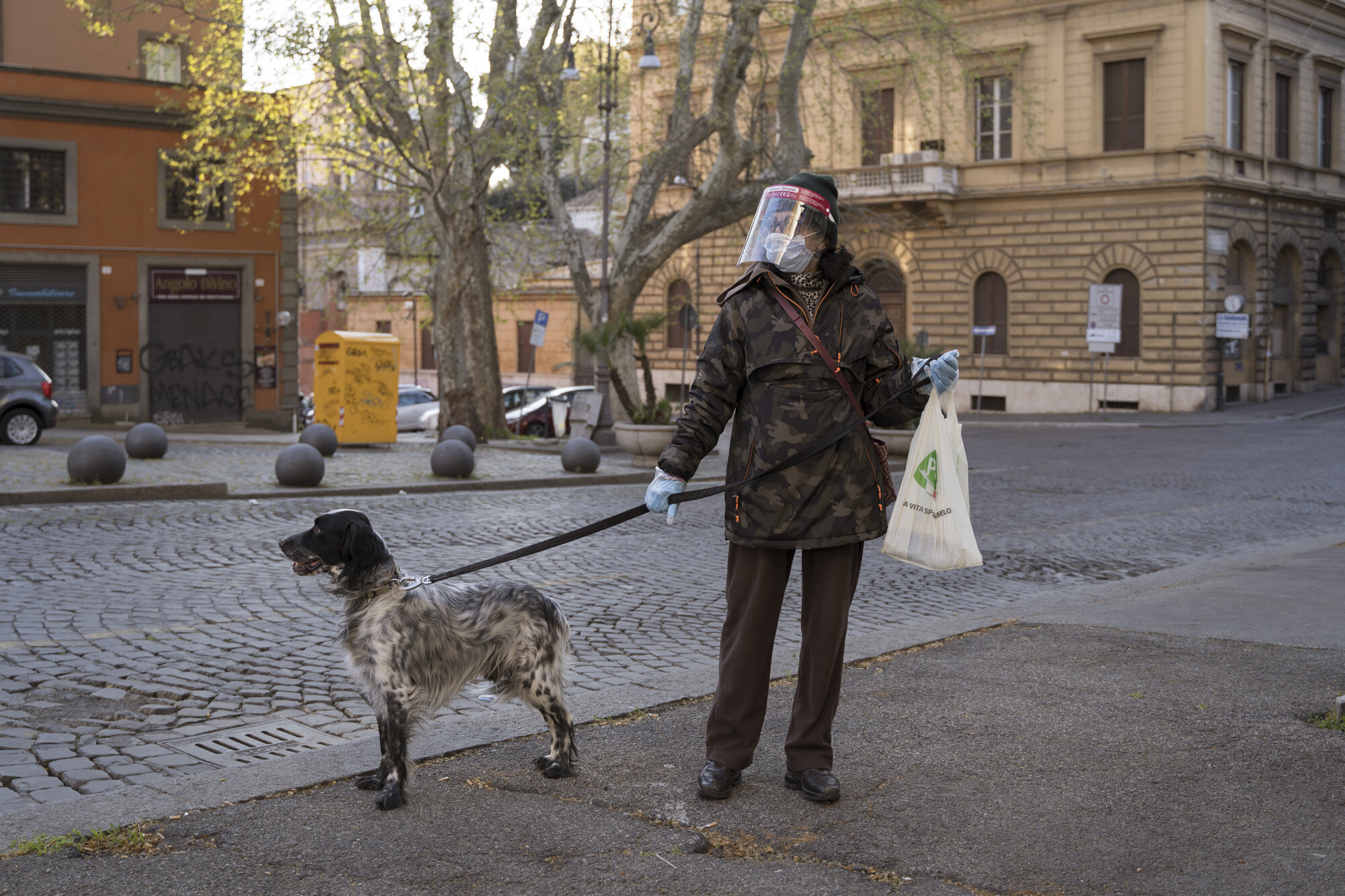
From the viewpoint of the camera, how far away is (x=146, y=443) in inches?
715

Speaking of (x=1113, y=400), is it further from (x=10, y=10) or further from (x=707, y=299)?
(x=10, y=10)

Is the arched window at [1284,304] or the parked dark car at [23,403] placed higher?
the arched window at [1284,304]

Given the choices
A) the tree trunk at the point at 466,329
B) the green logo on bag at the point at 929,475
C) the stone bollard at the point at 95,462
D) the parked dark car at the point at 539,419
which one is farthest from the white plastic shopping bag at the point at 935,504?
the parked dark car at the point at 539,419

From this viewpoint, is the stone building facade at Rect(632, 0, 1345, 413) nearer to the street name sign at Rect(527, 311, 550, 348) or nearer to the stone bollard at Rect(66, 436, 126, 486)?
the street name sign at Rect(527, 311, 550, 348)

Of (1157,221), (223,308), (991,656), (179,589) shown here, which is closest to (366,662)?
(991,656)

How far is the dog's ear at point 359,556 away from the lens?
14.1 feet

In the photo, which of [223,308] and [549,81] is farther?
[223,308]

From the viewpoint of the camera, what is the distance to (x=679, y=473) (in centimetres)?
450

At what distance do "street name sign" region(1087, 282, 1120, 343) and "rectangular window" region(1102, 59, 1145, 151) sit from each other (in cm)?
505

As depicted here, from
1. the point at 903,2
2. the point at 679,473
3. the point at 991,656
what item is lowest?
the point at 991,656

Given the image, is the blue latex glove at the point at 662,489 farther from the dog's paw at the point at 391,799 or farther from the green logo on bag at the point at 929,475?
the dog's paw at the point at 391,799

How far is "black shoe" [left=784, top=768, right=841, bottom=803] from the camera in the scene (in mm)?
4242

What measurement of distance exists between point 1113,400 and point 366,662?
35491 millimetres

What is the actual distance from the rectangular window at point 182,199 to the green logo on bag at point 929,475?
27298 mm
